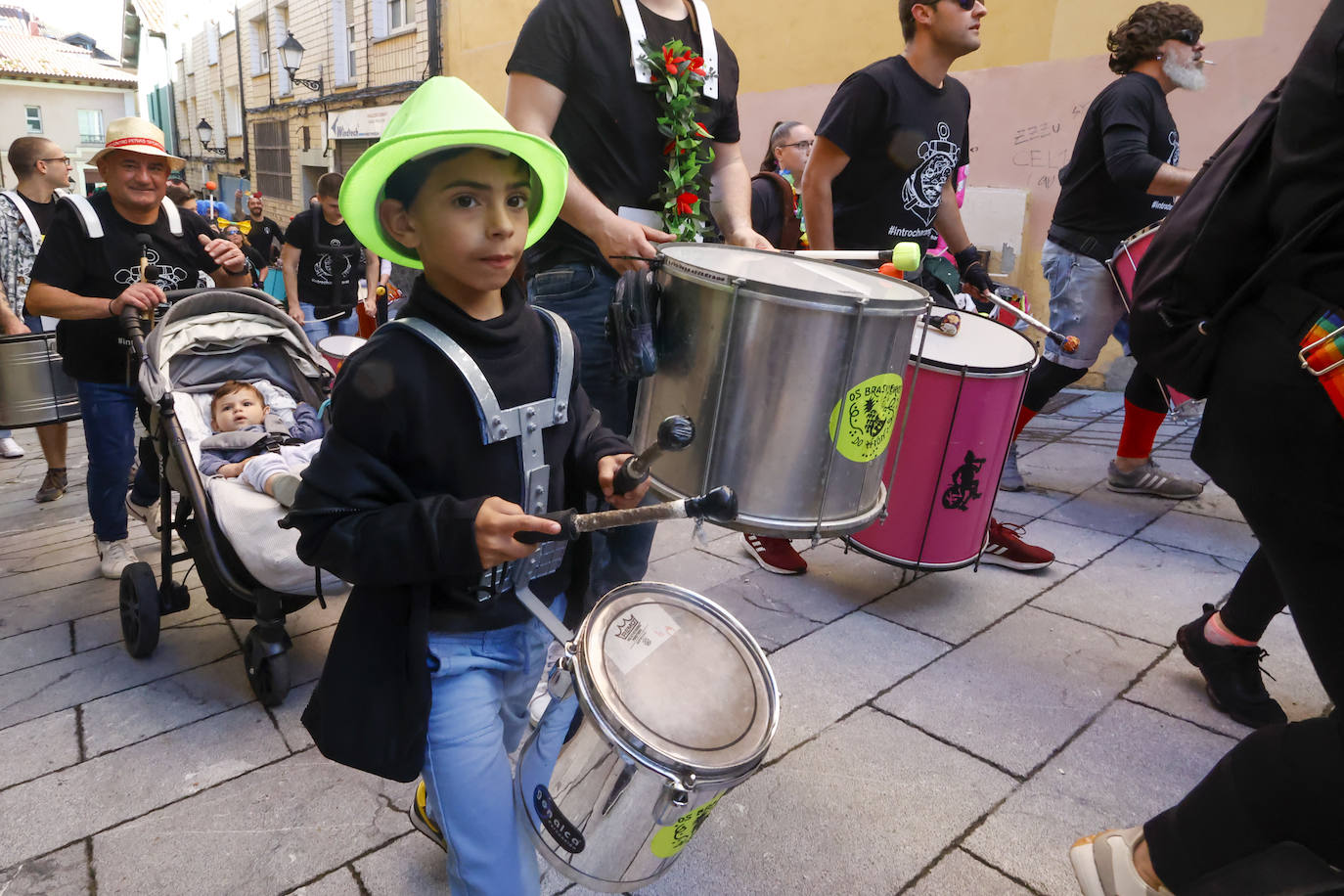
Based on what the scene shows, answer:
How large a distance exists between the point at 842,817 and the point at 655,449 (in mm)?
1281

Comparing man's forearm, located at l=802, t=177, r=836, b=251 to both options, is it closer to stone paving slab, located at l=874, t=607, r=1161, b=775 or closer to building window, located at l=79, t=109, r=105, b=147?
stone paving slab, located at l=874, t=607, r=1161, b=775

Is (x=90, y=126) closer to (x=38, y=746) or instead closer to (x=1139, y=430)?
(x=38, y=746)

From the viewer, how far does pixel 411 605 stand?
4.44ft

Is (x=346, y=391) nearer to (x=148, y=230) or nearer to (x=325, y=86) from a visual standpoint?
(x=148, y=230)

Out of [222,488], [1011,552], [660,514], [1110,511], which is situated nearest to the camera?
[660,514]

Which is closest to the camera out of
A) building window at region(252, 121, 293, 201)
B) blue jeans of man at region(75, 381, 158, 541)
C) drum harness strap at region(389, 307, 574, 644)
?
drum harness strap at region(389, 307, 574, 644)

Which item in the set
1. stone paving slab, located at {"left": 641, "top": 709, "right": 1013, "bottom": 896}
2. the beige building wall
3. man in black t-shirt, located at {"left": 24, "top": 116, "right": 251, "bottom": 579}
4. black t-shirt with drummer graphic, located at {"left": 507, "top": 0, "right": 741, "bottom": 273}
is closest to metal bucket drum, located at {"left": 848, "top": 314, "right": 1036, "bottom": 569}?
stone paving slab, located at {"left": 641, "top": 709, "right": 1013, "bottom": 896}

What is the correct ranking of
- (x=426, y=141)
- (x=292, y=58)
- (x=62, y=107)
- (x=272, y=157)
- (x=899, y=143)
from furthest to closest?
(x=62, y=107), (x=272, y=157), (x=292, y=58), (x=899, y=143), (x=426, y=141)

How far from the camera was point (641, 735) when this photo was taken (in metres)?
1.21

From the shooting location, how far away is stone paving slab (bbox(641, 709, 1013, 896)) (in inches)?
74.5

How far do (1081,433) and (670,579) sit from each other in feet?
11.1

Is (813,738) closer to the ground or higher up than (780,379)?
closer to the ground

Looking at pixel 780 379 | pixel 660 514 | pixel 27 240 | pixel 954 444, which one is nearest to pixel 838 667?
pixel 954 444

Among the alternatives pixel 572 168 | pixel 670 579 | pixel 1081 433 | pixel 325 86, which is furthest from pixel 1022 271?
pixel 325 86
